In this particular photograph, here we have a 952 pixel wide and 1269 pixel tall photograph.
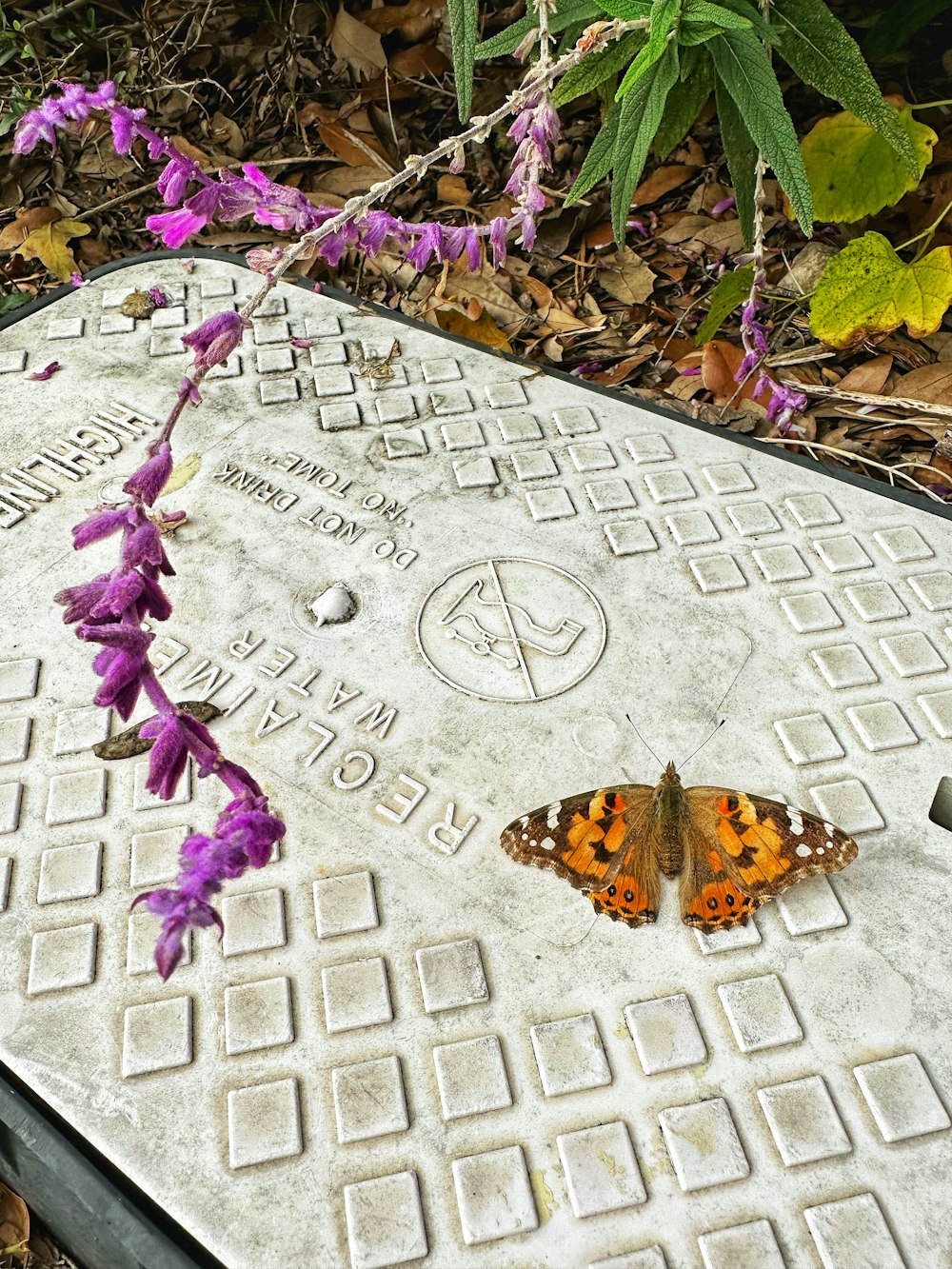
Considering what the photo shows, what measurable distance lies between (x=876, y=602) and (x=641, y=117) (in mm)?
982

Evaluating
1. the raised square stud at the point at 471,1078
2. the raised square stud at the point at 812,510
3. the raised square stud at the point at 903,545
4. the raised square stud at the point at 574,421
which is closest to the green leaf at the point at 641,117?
the raised square stud at the point at 574,421

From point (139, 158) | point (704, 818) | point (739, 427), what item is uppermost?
point (139, 158)

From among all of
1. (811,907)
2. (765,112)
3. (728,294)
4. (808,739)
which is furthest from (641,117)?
(811,907)

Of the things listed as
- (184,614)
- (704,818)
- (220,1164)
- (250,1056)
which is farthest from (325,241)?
(220,1164)

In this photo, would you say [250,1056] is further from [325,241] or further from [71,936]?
[325,241]

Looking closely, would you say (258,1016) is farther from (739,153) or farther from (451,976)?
(739,153)

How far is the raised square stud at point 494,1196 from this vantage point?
113cm

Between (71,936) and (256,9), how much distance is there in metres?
A: 2.96

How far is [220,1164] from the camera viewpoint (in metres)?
1.17

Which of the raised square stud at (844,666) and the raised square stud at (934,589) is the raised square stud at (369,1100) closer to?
the raised square stud at (844,666)

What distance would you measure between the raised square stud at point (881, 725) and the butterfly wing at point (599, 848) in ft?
1.31

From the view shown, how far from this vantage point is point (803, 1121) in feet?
3.92

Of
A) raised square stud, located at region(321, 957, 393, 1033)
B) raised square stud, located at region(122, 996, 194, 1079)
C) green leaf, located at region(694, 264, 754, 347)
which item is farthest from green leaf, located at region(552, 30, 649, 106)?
raised square stud, located at region(122, 996, 194, 1079)

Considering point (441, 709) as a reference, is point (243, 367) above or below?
above
